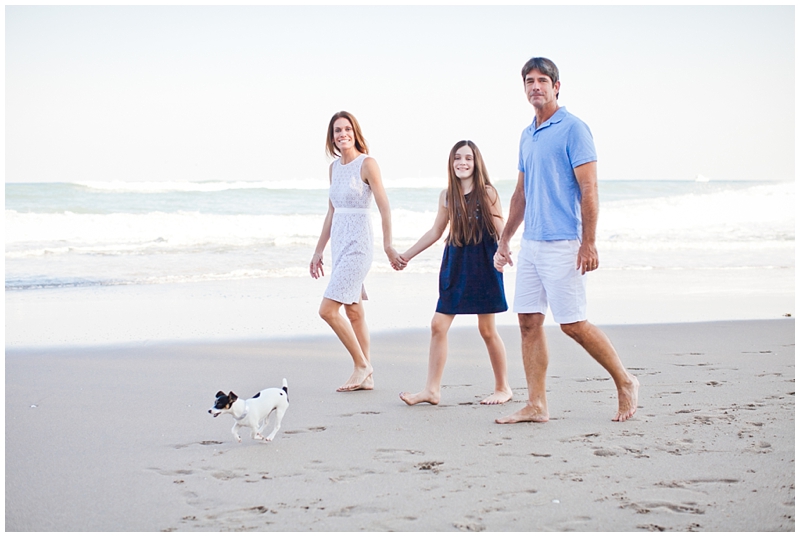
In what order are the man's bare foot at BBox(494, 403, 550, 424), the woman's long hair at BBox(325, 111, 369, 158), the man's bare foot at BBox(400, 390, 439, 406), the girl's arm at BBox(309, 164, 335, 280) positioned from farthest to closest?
the girl's arm at BBox(309, 164, 335, 280) < the woman's long hair at BBox(325, 111, 369, 158) < the man's bare foot at BBox(400, 390, 439, 406) < the man's bare foot at BBox(494, 403, 550, 424)

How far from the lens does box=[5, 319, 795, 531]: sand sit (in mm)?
2598

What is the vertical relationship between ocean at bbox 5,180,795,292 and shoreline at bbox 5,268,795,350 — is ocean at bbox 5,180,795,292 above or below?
above

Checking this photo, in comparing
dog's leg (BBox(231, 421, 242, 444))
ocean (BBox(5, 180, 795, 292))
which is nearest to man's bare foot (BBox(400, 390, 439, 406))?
dog's leg (BBox(231, 421, 242, 444))

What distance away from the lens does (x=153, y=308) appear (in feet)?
25.1

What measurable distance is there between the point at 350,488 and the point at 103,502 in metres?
0.88

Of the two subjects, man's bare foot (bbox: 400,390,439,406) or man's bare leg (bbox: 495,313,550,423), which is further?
man's bare foot (bbox: 400,390,439,406)

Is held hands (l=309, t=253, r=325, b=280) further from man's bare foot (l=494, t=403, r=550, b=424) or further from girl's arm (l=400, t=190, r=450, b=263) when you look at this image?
man's bare foot (l=494, t=403, r=550, b=424)

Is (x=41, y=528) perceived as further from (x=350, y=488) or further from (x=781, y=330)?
(x=781, y=330)

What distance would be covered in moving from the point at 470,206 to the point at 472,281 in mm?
413

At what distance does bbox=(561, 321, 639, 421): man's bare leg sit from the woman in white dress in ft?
4.08

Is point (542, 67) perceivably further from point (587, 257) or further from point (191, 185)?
point (191, 185)

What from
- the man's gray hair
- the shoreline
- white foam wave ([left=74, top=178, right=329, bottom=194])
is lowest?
the shoreline

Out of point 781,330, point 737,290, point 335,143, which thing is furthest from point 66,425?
point 737,290

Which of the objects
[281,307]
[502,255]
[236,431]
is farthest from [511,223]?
[281,307]
